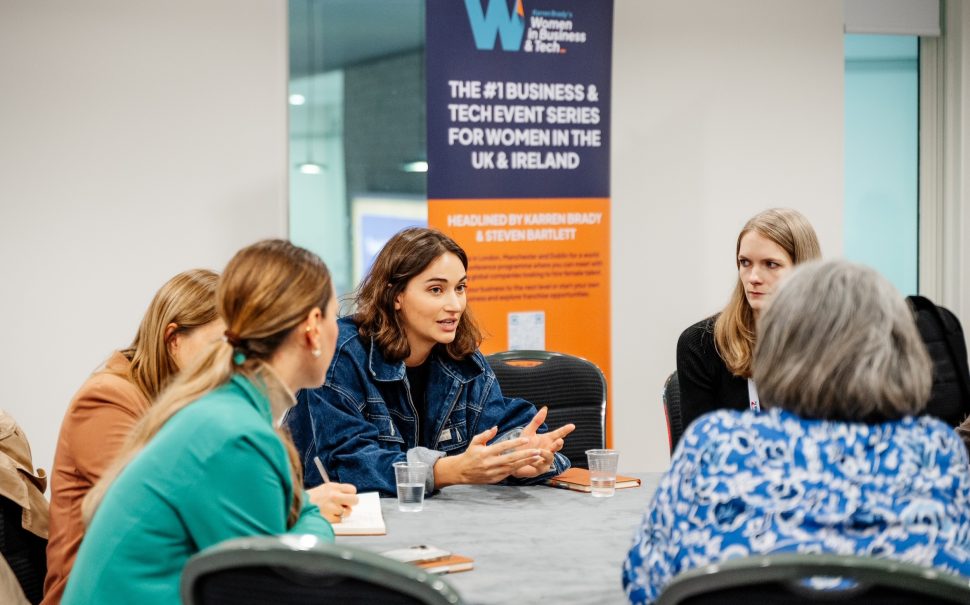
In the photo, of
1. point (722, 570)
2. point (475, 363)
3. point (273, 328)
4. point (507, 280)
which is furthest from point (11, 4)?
point (722, 570)

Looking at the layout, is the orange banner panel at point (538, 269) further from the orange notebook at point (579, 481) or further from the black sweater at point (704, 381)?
the orange notebook at point (579, 481)

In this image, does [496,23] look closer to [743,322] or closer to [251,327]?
[743,322]

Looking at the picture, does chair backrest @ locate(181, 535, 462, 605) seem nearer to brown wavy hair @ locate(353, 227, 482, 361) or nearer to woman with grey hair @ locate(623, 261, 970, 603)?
woman with grey hair @ locate(623, 261, 970, 603)

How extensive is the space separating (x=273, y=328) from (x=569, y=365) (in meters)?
2.01

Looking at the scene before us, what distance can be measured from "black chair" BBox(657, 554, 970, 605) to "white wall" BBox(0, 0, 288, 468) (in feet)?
13.0

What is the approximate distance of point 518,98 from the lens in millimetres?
5094

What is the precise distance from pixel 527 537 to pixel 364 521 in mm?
396

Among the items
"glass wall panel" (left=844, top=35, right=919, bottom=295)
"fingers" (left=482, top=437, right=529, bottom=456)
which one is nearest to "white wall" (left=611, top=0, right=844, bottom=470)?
"glass wall panel" (left=844, top=35, right=919, bottom=295)

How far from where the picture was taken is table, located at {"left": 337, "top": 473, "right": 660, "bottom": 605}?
2010 millimetres

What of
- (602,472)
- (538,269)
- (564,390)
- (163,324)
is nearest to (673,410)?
(564,390)

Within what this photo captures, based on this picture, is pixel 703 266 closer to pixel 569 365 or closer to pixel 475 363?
pixel 569 365

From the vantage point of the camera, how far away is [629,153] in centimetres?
580

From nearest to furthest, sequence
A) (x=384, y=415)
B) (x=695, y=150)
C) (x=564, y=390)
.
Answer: (x=384, y=415)
(x=564, y=390)
(x=695, y=150)

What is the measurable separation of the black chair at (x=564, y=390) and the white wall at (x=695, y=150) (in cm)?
194
